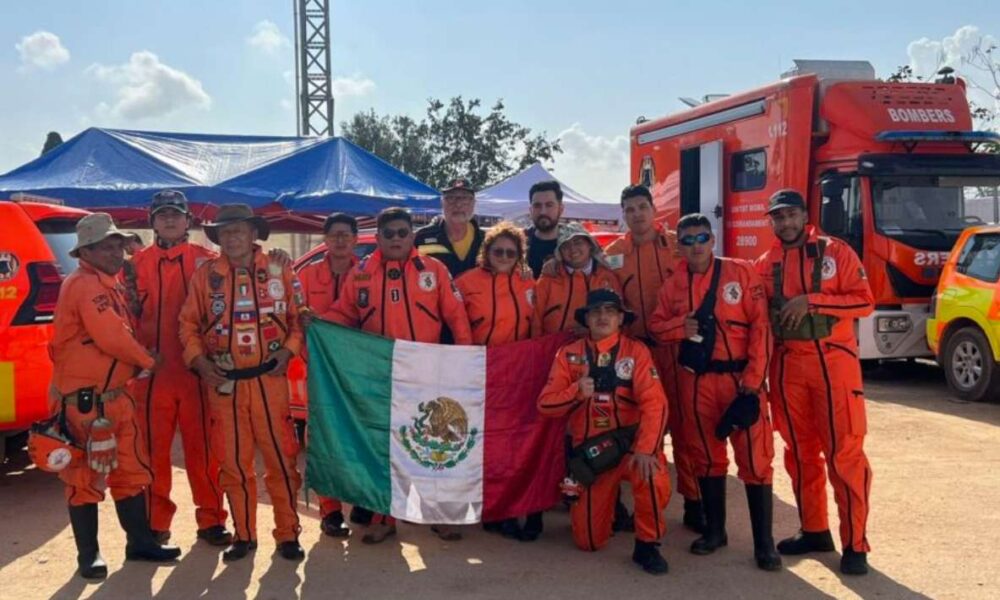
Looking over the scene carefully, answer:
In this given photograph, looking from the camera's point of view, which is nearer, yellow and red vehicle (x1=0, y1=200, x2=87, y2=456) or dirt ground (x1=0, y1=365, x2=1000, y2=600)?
dirt ground (x1=0, y1=365, x2=1000, y2=600)

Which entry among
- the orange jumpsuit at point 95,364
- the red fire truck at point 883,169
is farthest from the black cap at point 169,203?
the red fire truck at point 883,169

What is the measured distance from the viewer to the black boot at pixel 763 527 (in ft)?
14.8

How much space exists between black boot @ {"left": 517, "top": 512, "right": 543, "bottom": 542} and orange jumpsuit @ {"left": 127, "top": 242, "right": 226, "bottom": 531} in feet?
5.69

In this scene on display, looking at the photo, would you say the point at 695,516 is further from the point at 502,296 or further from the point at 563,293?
the point at 502,296

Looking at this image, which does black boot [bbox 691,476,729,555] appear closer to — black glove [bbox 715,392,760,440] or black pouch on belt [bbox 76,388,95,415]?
black glove [bbox 715,392,760,440]

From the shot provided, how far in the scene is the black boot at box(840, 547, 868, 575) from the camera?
4.42m

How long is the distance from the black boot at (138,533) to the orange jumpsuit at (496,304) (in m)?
2.03

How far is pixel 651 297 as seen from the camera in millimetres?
5418

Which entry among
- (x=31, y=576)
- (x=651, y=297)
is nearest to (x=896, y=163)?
(x=651, y=297)

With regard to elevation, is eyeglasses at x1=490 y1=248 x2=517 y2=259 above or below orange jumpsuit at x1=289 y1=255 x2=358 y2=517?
above

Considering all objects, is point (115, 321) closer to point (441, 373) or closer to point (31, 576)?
point (31, 576)

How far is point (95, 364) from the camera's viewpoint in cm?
444

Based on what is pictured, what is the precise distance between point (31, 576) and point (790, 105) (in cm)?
858

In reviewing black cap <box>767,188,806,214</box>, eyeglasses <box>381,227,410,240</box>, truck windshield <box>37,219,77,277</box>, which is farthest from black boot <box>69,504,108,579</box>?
black cap <box>767,188,806,214</box>
